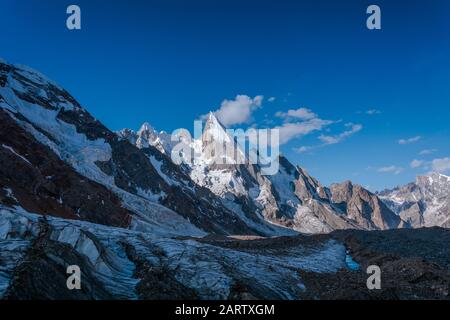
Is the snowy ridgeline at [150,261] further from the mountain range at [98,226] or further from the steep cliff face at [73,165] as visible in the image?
the steep cliff face at [73,165]

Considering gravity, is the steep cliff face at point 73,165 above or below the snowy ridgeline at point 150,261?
above

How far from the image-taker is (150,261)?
25.1 meters

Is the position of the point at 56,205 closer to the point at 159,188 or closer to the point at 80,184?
the point at 80,184

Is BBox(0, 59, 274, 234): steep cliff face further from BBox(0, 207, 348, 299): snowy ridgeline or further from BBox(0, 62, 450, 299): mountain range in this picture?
BBox(0, 207, 348, 299): snowy ridgeline

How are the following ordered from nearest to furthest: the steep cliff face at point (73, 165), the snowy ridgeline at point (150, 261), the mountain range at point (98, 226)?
the mountain range at point (98, 226) < the snowy ridgeline at point (150, 261) < the steep cliff face at point (73, 165)

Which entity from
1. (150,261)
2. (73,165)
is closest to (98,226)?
(150,261)

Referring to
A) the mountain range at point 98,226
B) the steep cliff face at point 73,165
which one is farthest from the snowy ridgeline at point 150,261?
the steep cliff face at point 73,165

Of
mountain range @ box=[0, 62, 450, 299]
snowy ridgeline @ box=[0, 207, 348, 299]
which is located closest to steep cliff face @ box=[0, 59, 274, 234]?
mountain range @ box=[0, 62, 450, 299]

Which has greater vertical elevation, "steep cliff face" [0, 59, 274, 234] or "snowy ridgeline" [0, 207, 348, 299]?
"steep cliff face" [0, 59, 274, 234]

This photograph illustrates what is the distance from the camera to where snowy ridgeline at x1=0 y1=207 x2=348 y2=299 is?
67.2ft

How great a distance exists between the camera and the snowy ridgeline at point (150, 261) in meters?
20.5

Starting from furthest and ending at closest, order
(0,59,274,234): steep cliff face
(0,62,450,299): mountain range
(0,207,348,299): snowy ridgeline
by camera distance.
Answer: (0,59,274,234): steep cliff face → (0,207,348,299): snowy ridgeline → (0,62,450,299): mountain range

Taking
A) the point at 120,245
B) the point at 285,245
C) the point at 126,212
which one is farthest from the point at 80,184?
the point at 120,245
